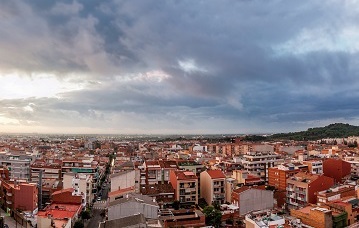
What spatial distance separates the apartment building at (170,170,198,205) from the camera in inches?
998

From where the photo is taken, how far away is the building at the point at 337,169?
32.1 meters

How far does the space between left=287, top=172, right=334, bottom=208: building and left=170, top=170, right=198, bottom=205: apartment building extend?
7.14 meters

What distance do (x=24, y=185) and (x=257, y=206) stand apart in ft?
51.2

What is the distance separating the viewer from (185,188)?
25.6 meters

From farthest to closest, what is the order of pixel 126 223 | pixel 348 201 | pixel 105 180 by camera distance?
pixel 105 180, pixel 348 201, pixel 126 223

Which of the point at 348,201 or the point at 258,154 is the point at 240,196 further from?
the point at 258,154

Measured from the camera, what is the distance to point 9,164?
33656mm

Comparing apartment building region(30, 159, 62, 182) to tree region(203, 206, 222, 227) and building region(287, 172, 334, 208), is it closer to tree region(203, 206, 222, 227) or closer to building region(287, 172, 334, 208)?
tree region(203, 206, 222, 227)

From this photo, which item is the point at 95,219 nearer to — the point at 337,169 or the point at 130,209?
the point at 130,209

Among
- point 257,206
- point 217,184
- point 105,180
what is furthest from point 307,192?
point 105,180

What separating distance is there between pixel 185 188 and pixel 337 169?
15.4m

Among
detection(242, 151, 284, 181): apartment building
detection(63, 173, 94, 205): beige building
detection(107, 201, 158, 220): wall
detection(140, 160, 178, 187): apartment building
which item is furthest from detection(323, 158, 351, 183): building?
detection(63, 173, 94, 205): beige building

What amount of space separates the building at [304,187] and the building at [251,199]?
222 cm

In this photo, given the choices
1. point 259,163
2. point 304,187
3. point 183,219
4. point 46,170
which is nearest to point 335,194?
point 304,187
